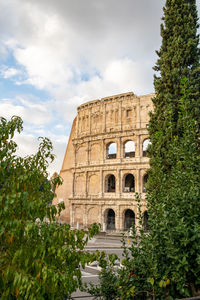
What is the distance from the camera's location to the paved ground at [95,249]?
1138 cm

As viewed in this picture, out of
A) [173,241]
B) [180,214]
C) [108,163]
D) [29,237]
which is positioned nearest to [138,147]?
[108,163]

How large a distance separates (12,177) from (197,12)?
15.0m

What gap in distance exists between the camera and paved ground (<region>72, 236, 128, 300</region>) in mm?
11379

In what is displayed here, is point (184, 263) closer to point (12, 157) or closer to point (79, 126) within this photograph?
point (12, 157)

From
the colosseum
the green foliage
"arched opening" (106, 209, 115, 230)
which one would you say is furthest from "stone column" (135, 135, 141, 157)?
the green foliage

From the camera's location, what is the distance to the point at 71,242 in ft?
11.9

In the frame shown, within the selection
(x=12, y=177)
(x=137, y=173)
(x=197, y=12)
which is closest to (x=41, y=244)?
(x=12, y=177)

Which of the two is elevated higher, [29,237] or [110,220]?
[29,237]

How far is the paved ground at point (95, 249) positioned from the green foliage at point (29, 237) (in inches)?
108

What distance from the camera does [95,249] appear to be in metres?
20.5

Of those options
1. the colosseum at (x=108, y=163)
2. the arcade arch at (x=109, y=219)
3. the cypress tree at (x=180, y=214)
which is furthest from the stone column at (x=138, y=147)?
the cypress tree at (x=180, y=214)

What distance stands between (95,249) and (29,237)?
19074mm

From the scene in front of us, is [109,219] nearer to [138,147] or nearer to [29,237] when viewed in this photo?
[138,147]

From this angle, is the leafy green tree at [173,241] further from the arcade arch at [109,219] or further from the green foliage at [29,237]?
the arcade arch at [109,219]
